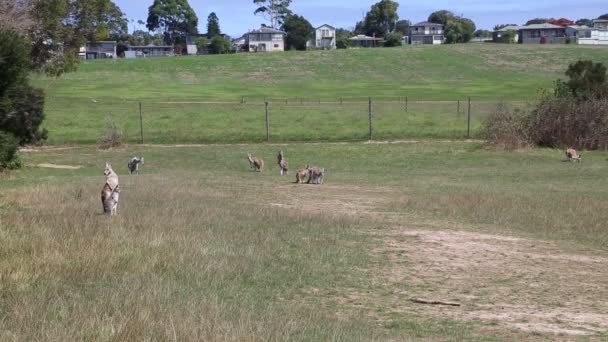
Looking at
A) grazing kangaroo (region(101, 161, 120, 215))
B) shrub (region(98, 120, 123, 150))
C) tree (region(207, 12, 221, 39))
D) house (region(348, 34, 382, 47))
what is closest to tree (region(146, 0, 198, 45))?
tree (region(207, 12, 221, 39))

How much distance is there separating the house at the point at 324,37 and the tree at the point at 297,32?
11255 millimetres

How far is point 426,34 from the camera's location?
7072 inches

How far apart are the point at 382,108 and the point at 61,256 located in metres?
43.5

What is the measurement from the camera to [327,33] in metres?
173

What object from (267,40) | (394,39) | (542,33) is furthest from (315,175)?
→ (542,33)

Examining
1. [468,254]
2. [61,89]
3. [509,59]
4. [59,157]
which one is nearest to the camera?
[468,254]

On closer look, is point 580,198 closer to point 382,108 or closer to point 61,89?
point 382,108

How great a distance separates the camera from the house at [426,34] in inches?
7062

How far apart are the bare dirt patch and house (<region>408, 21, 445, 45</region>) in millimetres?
170035

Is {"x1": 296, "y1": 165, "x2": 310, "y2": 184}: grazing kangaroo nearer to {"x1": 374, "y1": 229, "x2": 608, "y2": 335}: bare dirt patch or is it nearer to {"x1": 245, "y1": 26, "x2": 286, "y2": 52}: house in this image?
{"x1": 374, "y1": 229, "x2": 608, "y2": 335}: bare dirt patch

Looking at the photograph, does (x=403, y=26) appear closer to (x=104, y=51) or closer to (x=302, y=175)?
(x=104, y=51)

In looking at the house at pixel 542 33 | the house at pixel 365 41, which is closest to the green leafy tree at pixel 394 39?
the house at pixel 365 41

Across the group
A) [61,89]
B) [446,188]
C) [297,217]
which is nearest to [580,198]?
[446,188]

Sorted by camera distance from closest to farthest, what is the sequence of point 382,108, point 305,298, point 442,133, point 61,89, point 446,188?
point 305,298, point 446,188, point 442,133, point 382,108, point 61,89
